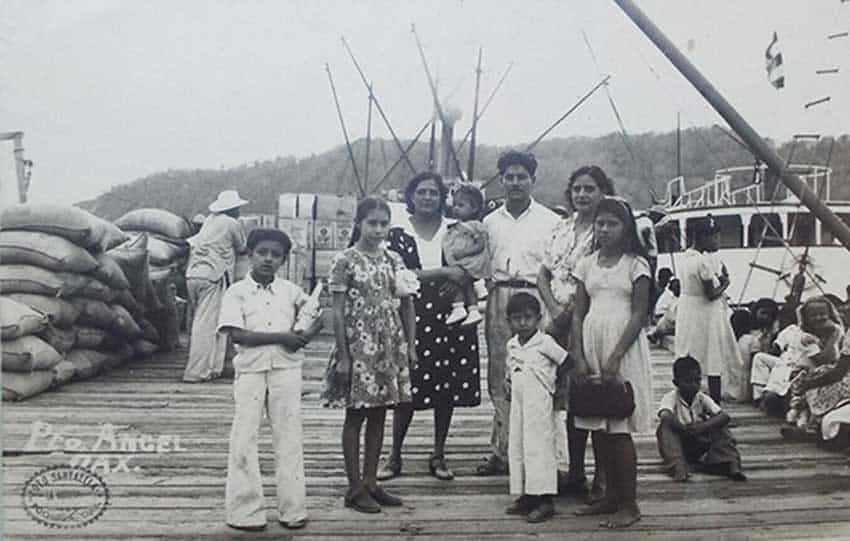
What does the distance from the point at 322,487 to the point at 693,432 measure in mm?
1057

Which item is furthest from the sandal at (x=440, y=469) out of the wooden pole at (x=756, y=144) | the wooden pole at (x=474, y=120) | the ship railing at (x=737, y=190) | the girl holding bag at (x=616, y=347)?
the wooden pole at (x=756, y=144)

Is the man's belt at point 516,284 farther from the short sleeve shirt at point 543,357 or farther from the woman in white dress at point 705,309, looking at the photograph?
the woman in white dress at point 705,309

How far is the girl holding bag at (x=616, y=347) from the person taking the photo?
91.8 inches

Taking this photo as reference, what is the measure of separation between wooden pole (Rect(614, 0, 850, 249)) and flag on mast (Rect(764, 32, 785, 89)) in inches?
6.5

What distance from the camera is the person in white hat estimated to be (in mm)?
2404

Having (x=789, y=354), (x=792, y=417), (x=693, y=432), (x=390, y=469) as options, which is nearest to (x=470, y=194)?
(x=390, y=469)

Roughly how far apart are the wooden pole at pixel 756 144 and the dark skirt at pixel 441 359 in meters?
0.94

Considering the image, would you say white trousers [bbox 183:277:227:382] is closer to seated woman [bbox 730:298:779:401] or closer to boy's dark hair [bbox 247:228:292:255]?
boy's dark hair [bbox 247:228:292:255]

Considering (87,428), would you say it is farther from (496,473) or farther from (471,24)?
(471,24)

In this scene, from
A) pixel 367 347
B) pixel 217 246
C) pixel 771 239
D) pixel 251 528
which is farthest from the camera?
pixel 771 239

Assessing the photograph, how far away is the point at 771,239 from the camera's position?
2582 mm

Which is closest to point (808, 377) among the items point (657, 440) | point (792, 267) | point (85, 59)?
point (792, 267)

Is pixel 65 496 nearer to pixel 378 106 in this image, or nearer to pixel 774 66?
pixel 378 106

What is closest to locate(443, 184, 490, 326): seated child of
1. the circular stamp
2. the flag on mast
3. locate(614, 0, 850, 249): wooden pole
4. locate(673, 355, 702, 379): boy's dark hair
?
locate(673, 355, 702, 379): boy's dark hair
